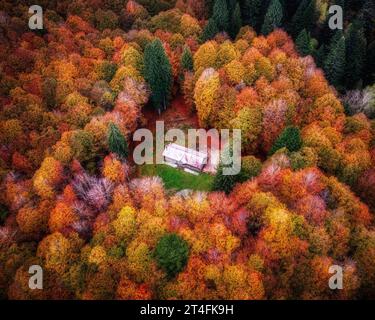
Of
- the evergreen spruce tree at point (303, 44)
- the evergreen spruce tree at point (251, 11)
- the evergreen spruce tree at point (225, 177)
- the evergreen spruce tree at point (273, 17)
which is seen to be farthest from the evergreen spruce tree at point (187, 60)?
the evergreen spruce tree at point (225, 177)

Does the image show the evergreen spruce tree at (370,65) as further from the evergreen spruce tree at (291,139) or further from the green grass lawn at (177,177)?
the green grass lawn at (177,177)

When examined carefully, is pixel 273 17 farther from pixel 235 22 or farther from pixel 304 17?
pixel 235 22

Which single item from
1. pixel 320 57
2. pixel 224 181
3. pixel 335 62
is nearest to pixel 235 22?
pixel 320 57

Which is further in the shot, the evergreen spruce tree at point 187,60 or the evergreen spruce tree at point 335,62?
the evergreen spruce tree at point 187,60

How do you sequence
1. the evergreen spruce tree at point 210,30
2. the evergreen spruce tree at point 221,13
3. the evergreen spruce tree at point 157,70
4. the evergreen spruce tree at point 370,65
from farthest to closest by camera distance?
the evergreen spruce tree at point 221,13 < the evergreen spruce tree at point 210,30 < the evergreen spruce tree at point 370,65 < the evergreen spruce tree at point 157,70

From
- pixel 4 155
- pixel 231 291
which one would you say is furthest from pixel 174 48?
pixel 231 291

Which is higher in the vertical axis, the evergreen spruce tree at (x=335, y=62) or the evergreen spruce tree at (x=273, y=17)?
the evergreen spruce tree at (x=273, y=17)
